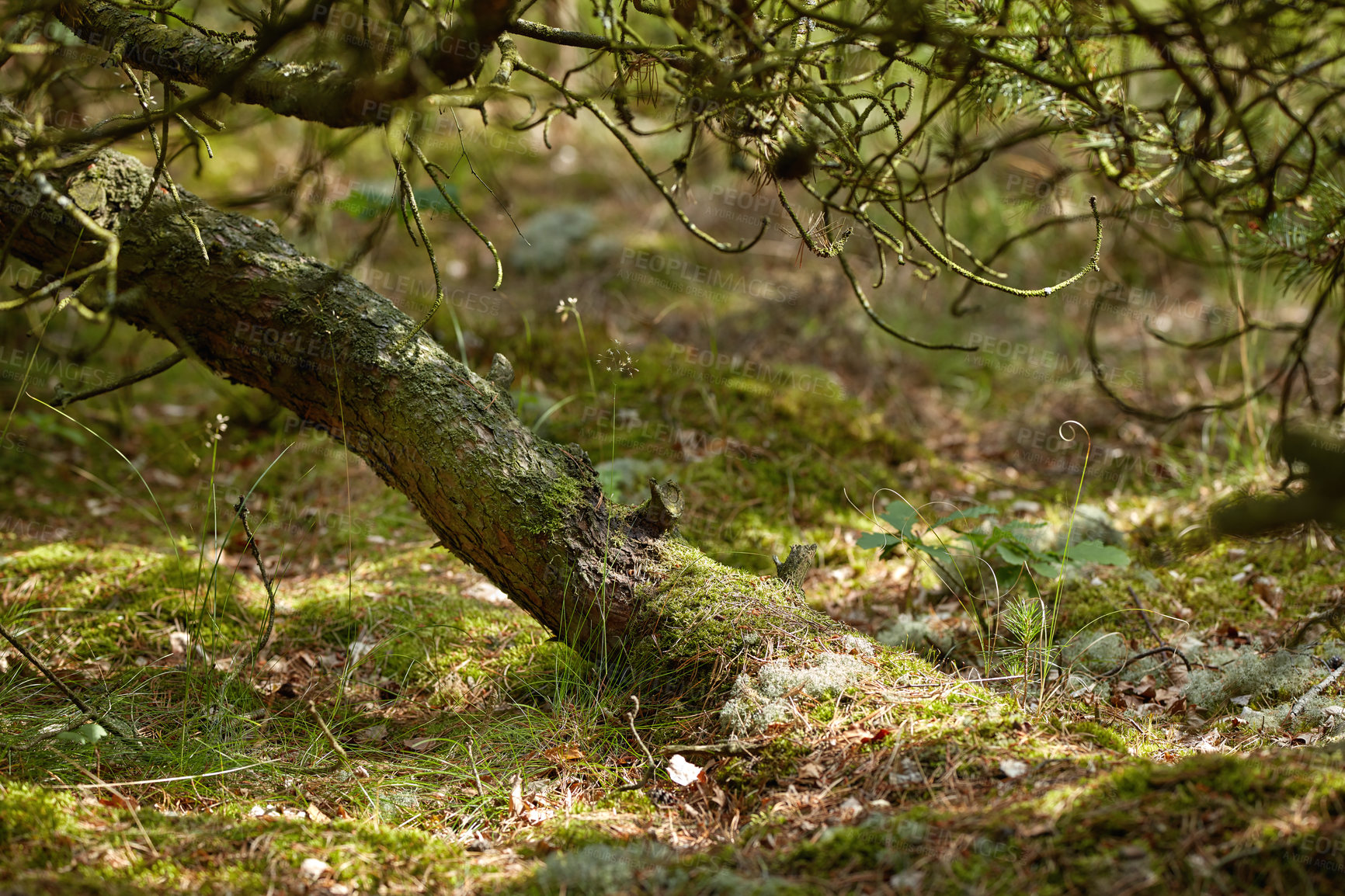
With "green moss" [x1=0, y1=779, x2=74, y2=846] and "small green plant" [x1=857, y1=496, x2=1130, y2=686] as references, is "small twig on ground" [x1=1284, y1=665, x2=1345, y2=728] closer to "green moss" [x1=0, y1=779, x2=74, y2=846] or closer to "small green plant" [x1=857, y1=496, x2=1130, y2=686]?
"small green plant" [x1=857, y1=496, x2=1130, y2=686]

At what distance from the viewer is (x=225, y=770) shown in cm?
233

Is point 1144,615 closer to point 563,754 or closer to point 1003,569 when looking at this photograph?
point 1003,569

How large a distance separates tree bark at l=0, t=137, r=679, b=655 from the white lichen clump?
0.48 m

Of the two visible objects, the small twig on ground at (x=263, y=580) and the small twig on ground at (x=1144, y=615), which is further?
the small twig on ground at (x=1144, y=615)

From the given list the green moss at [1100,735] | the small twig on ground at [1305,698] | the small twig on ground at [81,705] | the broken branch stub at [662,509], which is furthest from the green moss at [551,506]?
the small twig on ground at [1305,698]

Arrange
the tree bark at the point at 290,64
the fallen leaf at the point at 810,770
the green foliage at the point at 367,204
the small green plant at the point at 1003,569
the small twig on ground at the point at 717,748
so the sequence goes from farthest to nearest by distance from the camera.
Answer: the green foliage at the point at 367,204, the small green plant at the point at 1003,569, the small twig on ground at the point at 717,748, the fallen leaf at the point at 810,770, the tree bark at the point at 290,64

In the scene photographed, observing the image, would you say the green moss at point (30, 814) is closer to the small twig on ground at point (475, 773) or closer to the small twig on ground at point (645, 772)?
the small twig on ground at point (475, 773)

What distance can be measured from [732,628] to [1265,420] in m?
3.69

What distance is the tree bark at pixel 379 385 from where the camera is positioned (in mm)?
2668

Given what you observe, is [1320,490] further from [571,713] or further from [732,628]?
[571,713]

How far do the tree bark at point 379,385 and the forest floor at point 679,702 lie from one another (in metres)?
0.32

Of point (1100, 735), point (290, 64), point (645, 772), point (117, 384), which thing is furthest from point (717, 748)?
point (290, 64)

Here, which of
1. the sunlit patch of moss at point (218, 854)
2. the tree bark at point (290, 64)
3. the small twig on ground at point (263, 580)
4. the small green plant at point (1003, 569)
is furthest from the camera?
the small green plant at point (1003, 569)

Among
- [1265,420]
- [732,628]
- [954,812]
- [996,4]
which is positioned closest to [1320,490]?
[954,812]
